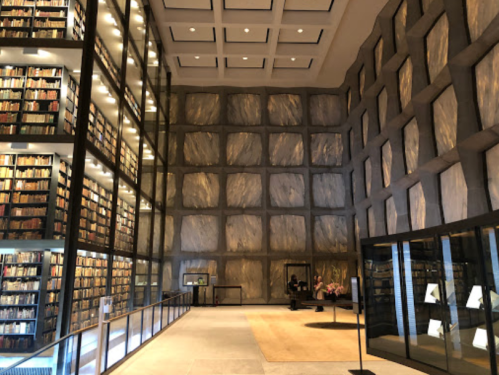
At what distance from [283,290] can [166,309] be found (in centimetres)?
870

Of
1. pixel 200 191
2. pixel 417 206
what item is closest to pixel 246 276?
pixel 200 191

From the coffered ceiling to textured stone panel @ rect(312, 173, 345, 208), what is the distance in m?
4.35

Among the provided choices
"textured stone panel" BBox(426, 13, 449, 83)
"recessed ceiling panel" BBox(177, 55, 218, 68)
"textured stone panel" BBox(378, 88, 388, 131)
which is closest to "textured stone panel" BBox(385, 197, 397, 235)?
"textured stone panel" BBox(378, 88, 388, 131)

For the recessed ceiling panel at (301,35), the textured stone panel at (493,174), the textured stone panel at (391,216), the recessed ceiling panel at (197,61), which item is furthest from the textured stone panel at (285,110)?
the textured stone panel at (493,174)

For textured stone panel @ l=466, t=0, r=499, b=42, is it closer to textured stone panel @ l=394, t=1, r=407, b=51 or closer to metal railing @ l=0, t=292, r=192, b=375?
textured stone panel @ l=394, t=1, r=407, b=51

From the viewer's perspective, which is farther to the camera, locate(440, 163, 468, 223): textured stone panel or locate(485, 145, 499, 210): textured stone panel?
locate(440, 163, 468, 223): textured stone panel

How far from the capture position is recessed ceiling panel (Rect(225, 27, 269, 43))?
1456 cm

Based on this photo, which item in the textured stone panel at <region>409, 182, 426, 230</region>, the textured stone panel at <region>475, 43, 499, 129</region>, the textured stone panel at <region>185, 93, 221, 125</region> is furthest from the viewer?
the textured stone panel at <region>185, 93, 221, 125</region>

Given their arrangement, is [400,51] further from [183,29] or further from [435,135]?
[183,29]

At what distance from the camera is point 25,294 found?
705cm

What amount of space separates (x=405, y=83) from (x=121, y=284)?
30.9 ft

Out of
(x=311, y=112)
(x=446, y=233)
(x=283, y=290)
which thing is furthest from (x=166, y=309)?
(x=311, y=112)

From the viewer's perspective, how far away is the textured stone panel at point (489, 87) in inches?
280

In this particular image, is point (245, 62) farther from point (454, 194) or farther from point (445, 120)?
point (454, 194)
